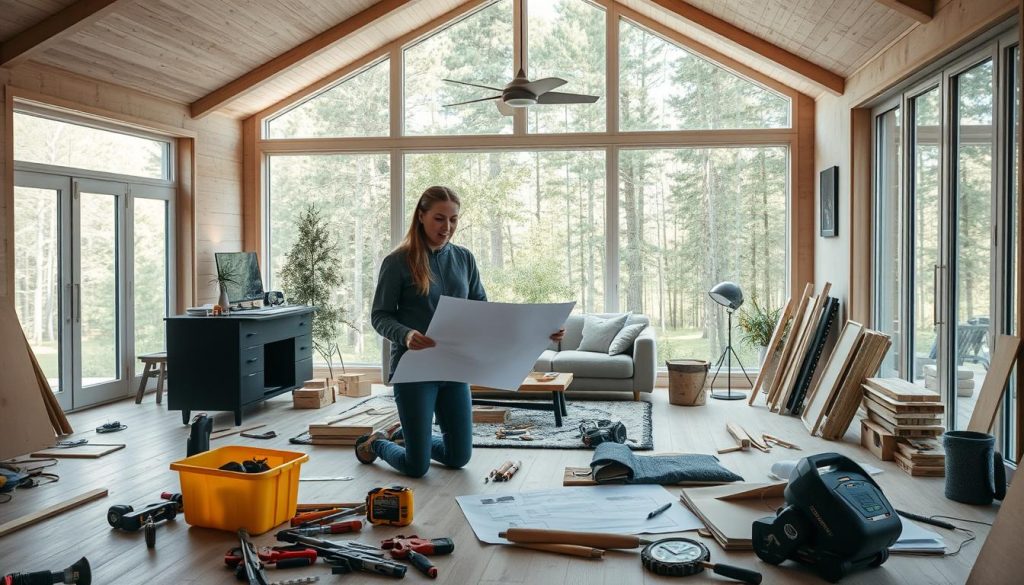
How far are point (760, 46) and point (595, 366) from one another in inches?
120

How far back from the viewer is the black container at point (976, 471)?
3977 mm

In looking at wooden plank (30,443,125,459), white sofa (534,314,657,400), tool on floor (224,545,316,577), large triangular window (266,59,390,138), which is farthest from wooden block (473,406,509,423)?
large triangular window (266,59,390,138)

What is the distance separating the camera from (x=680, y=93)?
26.6 feet

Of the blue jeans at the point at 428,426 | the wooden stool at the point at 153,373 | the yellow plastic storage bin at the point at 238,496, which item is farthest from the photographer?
the wooden stool at the point at 153,373

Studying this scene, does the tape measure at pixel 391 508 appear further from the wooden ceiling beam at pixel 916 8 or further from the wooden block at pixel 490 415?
the wooden ceiling beam at pixel 916 8

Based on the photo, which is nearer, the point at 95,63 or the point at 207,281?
the point at 95,63

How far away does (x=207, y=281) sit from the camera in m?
8.15

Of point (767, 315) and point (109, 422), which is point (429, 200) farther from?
point (767, 315)

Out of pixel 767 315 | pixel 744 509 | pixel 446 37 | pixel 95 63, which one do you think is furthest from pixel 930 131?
pixel 95 63

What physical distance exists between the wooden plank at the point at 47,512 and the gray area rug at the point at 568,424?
2147 millimetres

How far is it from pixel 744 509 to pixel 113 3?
497 cm

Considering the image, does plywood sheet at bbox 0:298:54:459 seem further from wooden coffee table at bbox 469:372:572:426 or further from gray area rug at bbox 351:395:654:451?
wooden coffee table at bbox 469:372:572:426

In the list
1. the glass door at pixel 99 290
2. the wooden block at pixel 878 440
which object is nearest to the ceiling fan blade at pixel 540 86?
the wooden block at pixel 878 440

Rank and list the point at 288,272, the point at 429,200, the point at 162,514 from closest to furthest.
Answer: the point at 162,514 → the point at 429,200 → the point at 288,272
